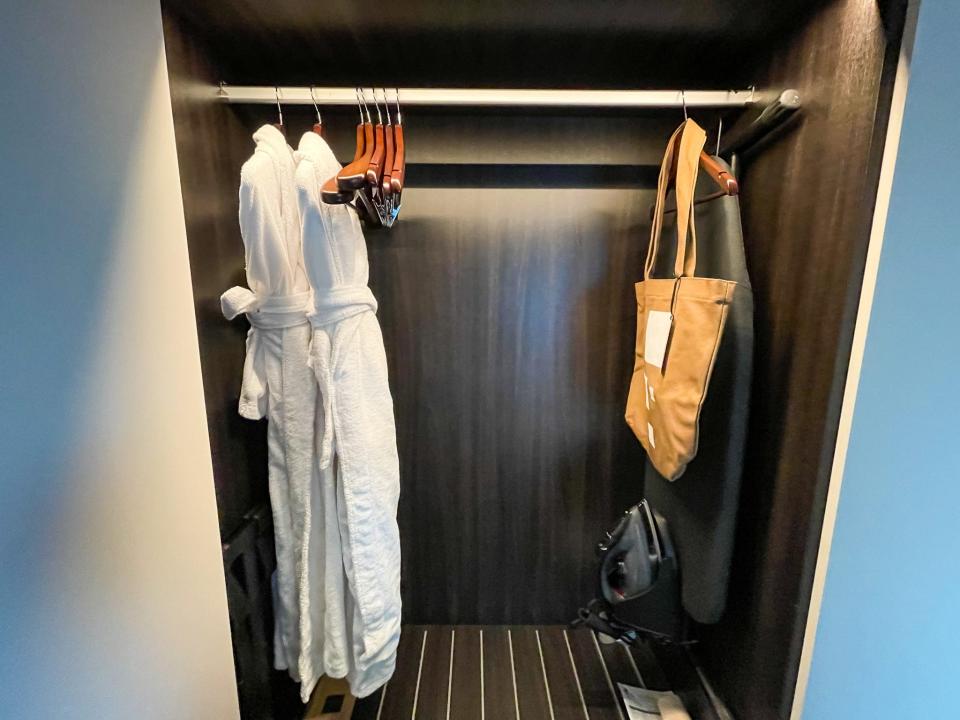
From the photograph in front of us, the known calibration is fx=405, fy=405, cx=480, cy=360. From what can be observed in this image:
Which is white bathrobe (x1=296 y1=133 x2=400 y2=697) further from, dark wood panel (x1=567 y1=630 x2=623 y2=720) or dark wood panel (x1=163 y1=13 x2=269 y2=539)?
dark wood panel (x1=567 y1=630 x2=623 y2=720)

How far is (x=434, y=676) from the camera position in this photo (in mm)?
1161

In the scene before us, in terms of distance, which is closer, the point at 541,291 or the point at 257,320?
the point at 257,320

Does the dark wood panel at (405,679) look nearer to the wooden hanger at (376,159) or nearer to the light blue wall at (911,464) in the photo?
the light blue wall at (911,464)

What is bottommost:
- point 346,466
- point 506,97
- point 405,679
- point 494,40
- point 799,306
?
point 405,679

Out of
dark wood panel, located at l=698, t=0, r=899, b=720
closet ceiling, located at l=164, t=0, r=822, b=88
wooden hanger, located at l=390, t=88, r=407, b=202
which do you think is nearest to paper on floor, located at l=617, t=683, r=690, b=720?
dark wood panel, located at l=698, t=0, r=899, b=720

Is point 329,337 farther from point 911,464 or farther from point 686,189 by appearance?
point 911,464

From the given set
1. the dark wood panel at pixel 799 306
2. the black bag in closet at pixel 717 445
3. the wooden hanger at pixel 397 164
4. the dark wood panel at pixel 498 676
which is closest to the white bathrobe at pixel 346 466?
the wooden hanger at pixel 397 164

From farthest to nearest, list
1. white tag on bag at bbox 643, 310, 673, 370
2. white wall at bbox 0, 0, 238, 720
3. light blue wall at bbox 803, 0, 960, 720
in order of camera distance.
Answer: white tag on bag at bbox 643, 310, 673, 370 → light blue wall at bbox 803, 0, 960, 720 → white wall at bbox 0, 0, 238, 720

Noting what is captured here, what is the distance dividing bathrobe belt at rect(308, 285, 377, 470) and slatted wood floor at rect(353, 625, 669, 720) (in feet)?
2.61

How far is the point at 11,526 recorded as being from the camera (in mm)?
409

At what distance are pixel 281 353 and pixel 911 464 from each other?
1.10 meters

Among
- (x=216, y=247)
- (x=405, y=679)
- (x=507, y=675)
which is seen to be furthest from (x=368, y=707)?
(x=216, y=247)

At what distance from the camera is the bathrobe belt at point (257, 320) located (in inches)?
32.0

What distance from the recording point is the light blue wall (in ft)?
1.82
